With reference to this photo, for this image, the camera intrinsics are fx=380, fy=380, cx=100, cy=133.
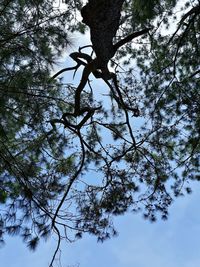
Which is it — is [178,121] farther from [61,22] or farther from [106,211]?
[61,22]

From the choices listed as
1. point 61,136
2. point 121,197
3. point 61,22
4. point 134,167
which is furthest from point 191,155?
point 61,22

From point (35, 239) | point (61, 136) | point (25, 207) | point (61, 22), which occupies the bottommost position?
point (35, 239)

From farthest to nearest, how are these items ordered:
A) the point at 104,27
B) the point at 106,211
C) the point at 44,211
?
the point at 106,211
the point at 44,211
the point at 104,27

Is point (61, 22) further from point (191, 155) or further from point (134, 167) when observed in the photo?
point (191, 155)

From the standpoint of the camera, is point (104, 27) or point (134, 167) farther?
point (134, 167)

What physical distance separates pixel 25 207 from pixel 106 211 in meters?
0.80

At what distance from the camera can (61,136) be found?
4121 millimetres

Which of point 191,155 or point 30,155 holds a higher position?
point 191,155

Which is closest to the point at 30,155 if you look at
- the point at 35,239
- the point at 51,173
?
the point at 51,173

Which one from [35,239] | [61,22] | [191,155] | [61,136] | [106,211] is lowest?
[35,239]

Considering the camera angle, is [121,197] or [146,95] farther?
[146,95]

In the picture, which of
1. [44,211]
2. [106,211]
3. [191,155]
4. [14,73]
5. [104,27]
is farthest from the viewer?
[191,155]

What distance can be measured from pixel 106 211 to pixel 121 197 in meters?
0.21

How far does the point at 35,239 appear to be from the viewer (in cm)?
343
